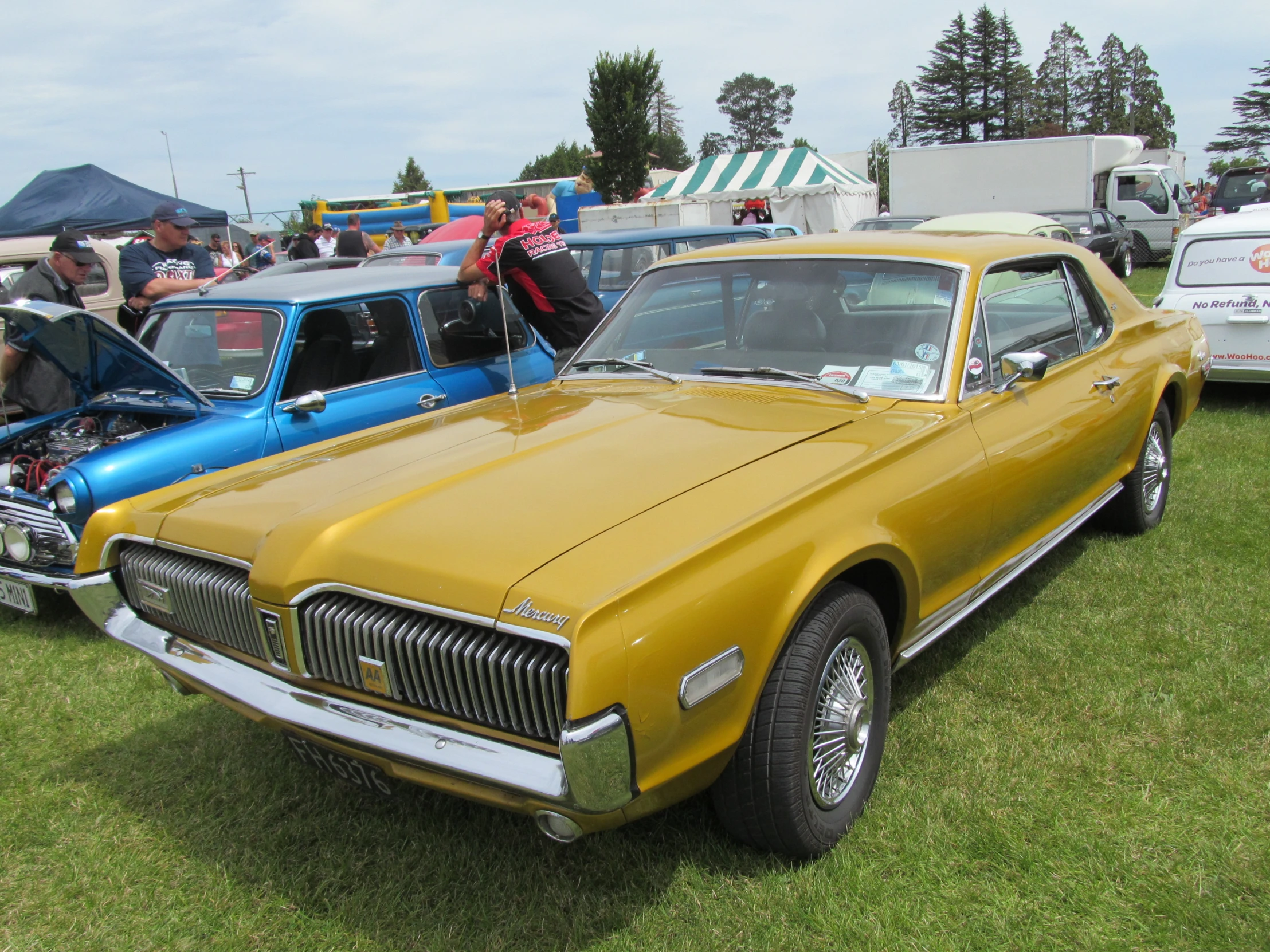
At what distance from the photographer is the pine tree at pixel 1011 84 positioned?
218 ft

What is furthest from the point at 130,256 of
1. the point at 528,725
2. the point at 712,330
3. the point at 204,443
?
the point at 528,725

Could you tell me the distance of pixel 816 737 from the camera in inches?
97.0

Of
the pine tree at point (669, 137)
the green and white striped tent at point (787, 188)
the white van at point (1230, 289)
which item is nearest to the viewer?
the white van at point (1230, 289)

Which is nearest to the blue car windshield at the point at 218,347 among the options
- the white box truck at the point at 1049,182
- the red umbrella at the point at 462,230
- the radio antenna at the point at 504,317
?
the radio antenna at the point at 504,317

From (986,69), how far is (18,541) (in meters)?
75.9

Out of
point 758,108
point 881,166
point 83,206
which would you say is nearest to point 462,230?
point 83,206

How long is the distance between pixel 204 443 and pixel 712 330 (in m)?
2.37

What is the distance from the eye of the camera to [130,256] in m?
6.50

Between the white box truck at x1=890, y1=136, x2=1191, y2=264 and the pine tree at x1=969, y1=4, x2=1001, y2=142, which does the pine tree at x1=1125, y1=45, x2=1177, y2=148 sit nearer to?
the pine tree at x1=969, y1=4, x2=1001, y2=142

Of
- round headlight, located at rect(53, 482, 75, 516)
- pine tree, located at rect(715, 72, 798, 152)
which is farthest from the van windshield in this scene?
pine tree, located at rect(715, 72, 798, 152)

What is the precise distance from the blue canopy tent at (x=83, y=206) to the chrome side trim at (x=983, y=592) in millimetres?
17915

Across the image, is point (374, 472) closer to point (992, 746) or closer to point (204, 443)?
point (204, 443)

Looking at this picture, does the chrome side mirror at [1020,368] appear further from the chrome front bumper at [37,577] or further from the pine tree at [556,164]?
the pine tree at [556,164]

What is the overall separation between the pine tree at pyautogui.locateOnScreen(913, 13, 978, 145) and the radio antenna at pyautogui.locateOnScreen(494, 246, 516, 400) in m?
69.8
